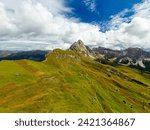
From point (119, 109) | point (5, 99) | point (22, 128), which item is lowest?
point (119, 109)

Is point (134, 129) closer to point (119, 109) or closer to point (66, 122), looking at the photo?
point (66, 122)

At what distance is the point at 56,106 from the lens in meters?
112

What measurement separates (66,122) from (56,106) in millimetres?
99028

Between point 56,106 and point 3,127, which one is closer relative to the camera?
point 3,127

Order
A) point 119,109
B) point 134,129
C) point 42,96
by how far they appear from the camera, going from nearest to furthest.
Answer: point 134,129 → point 42,96 → point 119,109

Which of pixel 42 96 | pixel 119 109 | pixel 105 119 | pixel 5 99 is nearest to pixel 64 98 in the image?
pixel 42 96

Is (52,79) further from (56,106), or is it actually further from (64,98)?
(56,106)

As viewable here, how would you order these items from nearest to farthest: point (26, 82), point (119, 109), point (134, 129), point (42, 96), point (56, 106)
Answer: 1. point (134, 129)
2. point (56, 106)
3. point (42, 96)
4. point (26, 82)
5. point (119, 109)

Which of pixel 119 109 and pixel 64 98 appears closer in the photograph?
pixel 64 98

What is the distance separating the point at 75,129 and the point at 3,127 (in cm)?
357

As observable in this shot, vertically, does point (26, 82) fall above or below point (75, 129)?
below

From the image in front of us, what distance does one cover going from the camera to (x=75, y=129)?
13.9 m

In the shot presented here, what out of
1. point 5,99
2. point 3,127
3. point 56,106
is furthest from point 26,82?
point 3,127

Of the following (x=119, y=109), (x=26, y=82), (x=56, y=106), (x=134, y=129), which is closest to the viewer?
(x=134, y=129)
